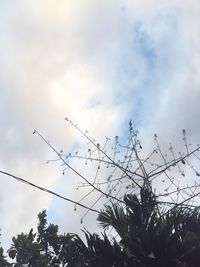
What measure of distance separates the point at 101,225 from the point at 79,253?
80 centimetres

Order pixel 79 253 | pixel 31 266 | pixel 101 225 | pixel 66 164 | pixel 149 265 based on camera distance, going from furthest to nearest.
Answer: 1. pixel 31 266
2. pixel 101 225
3. pixel 79 253
4. pixel 149 265
5. pixel 66 164

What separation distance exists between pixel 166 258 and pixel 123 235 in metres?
0.78

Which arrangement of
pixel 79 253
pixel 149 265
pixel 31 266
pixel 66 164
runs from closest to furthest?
pixel 66 164, pixel 149 265, pixel 79 253, pixel 31 266

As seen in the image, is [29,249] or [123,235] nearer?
[123,235]

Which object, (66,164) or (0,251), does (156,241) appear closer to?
(66,164)

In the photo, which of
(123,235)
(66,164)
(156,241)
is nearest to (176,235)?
(156,241)

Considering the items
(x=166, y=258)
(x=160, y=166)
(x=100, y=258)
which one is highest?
(x=160, y=166)

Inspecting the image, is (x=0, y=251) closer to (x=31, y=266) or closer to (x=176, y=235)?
(x=31, y=266)

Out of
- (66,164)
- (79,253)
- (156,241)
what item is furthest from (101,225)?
(66,164)

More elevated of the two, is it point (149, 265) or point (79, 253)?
point (79, 253)

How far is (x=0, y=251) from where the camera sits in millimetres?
22922

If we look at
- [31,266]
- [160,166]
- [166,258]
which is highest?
[31,266]

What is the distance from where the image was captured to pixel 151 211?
7.55 meters

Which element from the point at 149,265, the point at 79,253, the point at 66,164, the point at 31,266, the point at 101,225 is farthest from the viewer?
the point at 31,266
